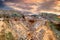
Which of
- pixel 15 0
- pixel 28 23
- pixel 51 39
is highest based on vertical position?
pixel 15 0

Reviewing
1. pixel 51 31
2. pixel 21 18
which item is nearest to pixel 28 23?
pixel 21 18

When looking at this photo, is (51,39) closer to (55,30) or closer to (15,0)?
(55,30)

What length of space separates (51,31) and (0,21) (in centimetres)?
50

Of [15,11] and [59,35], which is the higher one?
[15,11]

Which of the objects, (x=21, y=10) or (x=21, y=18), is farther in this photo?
(x=21, y=10)

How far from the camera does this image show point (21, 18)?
1949 mm

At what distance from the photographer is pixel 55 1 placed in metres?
2.22

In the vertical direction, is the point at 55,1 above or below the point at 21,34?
above

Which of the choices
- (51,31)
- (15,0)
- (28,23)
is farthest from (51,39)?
(15,0)

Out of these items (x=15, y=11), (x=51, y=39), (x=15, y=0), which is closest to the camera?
→ (x=51, y=39)

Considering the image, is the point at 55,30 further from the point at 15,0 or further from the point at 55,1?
the point at 15,0

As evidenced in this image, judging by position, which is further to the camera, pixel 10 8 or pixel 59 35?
pixel 10 8

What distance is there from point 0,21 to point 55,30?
54cm

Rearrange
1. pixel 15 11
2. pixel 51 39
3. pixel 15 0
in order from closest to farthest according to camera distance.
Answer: pixel 51 39, pixel 15 11, pixel 15 0
